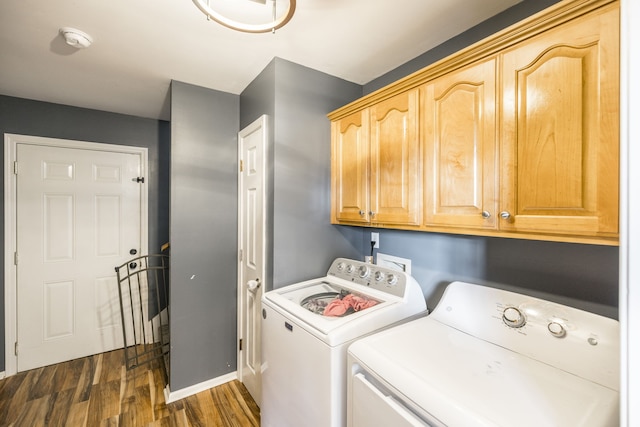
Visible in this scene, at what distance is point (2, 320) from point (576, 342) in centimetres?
384

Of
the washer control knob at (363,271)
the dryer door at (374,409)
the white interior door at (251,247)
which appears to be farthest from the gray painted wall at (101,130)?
the dryer door at (374,409)

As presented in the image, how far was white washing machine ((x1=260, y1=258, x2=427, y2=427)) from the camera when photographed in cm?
117

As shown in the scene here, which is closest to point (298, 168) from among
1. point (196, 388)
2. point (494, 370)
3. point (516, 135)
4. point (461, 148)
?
point (461, 148)

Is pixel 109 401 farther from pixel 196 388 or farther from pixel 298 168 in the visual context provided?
pixel 298 168

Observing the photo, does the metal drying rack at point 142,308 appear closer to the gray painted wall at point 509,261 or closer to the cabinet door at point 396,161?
the cabinet door at point 396,161

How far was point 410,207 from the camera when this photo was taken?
141cm

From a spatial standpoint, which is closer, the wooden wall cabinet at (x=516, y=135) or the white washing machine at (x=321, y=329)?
the wooden wall cabinet at (x=516, y=135)

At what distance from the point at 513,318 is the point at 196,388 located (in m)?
2.22

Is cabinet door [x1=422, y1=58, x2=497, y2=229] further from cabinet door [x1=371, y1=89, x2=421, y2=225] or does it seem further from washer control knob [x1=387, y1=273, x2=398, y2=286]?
washer control knob [x1=387, y1=273, x2=398, y2=286]

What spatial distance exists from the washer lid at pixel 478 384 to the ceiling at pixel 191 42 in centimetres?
154

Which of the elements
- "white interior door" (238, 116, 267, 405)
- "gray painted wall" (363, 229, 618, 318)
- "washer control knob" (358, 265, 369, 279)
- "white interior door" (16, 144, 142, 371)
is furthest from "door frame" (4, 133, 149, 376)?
"gray painted wall" (363, 229, 618, 318)

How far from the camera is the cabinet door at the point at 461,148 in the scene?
111 centimetres

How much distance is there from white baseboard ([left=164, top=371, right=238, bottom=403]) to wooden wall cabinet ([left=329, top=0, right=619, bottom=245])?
6.10 ft
